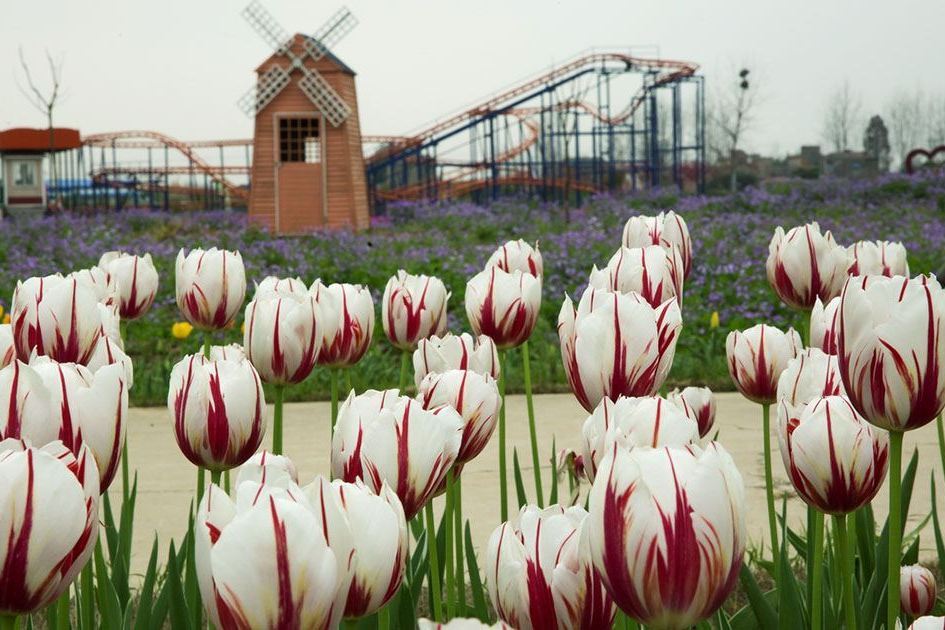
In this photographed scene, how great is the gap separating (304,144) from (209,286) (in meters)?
20.3

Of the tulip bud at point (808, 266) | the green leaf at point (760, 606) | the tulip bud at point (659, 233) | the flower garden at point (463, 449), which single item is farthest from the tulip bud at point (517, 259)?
the green leaf at point (760, 606)

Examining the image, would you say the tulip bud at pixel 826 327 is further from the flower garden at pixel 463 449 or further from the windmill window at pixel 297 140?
the windmill window at pixel 297 140

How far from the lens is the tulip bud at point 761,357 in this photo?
2.06 m

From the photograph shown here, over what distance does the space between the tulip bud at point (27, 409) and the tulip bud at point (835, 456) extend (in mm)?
830

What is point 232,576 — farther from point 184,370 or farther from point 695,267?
point 695,267

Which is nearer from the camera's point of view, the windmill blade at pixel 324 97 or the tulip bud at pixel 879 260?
the tulip bud at pixel 879 260

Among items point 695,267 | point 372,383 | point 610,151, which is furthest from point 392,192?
point 372,383

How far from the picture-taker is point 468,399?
4.93ft

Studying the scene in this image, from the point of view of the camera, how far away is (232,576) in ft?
2.68

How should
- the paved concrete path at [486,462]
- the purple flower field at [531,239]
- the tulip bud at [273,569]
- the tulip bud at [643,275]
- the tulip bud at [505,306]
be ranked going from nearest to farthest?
the tulip bud at [273,569] → the tulip bud at [643,275] → the tulip bud at [505,306] → the paved concrete path at [486,462] → the purple flower field at [531,239]

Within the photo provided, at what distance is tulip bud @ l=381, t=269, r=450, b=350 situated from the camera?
218cm

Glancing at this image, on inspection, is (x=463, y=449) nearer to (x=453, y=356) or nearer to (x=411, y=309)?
(x=453, y=356)

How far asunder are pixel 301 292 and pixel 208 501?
1.05m

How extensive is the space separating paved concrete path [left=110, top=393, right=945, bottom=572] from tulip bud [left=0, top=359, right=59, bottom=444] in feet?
8.53
